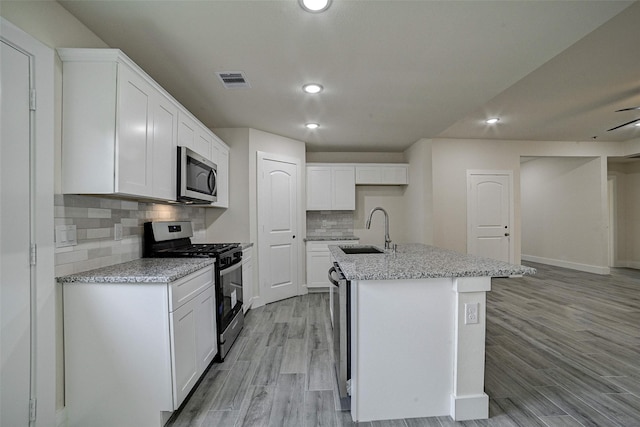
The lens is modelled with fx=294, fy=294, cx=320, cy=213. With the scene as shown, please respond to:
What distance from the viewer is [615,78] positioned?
114 inches

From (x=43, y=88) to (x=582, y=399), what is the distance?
3.64 meters

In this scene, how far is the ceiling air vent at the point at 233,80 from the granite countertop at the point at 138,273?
1.55m

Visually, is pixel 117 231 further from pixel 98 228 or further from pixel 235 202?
pixel 235 202

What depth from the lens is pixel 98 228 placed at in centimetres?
192

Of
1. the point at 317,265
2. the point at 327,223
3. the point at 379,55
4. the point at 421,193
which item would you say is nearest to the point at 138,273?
the point at 379,55

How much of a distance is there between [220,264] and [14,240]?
125cm

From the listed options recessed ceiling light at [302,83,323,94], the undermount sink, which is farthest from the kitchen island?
recessed ceiling light at [302,83,323,94]

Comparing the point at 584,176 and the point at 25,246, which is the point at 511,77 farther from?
the point at 584,176

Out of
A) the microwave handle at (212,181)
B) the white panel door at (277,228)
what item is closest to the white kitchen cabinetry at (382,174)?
the white panel door at (277,228)

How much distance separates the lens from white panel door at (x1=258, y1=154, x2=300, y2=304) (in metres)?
3.99

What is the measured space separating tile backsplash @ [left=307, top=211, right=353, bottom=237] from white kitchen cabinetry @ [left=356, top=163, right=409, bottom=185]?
0.70 m

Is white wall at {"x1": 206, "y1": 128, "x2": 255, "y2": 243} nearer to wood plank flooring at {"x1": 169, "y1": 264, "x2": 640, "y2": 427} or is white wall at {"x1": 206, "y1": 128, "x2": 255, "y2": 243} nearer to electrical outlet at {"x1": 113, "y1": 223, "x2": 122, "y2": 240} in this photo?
wood plank flooring at {"x1": 169, "y1": 264, "x2": 640, "y2": 427}

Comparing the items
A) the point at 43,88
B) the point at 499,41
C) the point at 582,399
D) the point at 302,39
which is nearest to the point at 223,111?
the point at 302,39

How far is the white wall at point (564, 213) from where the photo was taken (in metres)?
5.66
